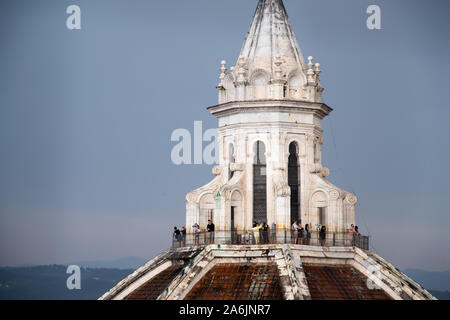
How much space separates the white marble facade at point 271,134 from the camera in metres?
74.1

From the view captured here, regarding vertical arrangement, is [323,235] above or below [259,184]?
below

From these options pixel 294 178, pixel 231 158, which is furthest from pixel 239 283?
pixel 231 158

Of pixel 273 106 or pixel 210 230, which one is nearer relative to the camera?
pixel 210 230

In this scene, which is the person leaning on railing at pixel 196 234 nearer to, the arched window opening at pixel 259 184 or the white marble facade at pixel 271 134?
the white marble facade at pixel 271 134

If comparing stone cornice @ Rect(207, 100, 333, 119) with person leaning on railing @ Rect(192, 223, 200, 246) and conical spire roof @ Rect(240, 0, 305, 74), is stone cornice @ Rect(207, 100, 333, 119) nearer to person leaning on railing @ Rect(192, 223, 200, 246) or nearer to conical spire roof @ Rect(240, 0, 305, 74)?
conical spire roof @ Rect(240, 0, 305, 74)

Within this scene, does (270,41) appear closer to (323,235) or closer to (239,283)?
(323,235)

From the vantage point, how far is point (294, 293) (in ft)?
224

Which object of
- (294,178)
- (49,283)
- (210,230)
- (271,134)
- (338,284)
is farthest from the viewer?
(49,283)

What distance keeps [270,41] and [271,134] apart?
192 inches

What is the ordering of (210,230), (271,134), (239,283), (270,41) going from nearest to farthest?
(239,283), (210,230), (271,134), (270,41)

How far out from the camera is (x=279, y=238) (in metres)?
72.9

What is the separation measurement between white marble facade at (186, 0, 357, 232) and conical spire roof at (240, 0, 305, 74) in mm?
50
